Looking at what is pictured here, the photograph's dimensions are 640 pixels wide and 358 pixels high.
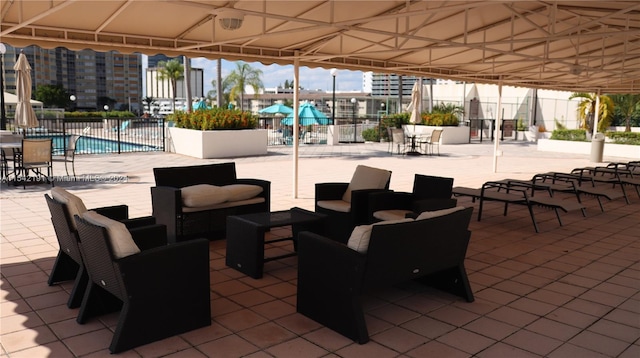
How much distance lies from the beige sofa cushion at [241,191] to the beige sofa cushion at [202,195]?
0.25 ft

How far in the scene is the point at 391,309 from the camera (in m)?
4.26

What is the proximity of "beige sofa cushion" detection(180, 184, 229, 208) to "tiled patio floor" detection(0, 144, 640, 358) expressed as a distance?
53 cm

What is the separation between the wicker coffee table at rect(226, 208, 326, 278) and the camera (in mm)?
4922

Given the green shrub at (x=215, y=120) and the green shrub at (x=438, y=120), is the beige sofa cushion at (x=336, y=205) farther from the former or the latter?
the green shrub at (x=438, y=120)

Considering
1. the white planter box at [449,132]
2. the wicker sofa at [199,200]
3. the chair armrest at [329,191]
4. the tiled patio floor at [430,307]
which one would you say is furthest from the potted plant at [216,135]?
the chair armrest at [329,191]

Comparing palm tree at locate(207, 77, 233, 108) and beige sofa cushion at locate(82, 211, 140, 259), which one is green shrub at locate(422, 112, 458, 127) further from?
beige sofa cushion at locate(82, 211, 140, 259)

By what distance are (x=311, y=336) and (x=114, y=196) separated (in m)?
6.38

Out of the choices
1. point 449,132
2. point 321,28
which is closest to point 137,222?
point 321,28

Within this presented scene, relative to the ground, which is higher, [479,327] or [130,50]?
[130,50]

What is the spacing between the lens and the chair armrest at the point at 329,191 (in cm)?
655

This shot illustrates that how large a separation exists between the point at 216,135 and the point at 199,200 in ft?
31.6

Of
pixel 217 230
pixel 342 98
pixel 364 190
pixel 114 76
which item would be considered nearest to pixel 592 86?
pixel 364 190

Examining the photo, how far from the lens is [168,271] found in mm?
3598

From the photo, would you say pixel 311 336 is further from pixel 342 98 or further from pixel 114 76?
pixel 114 76
